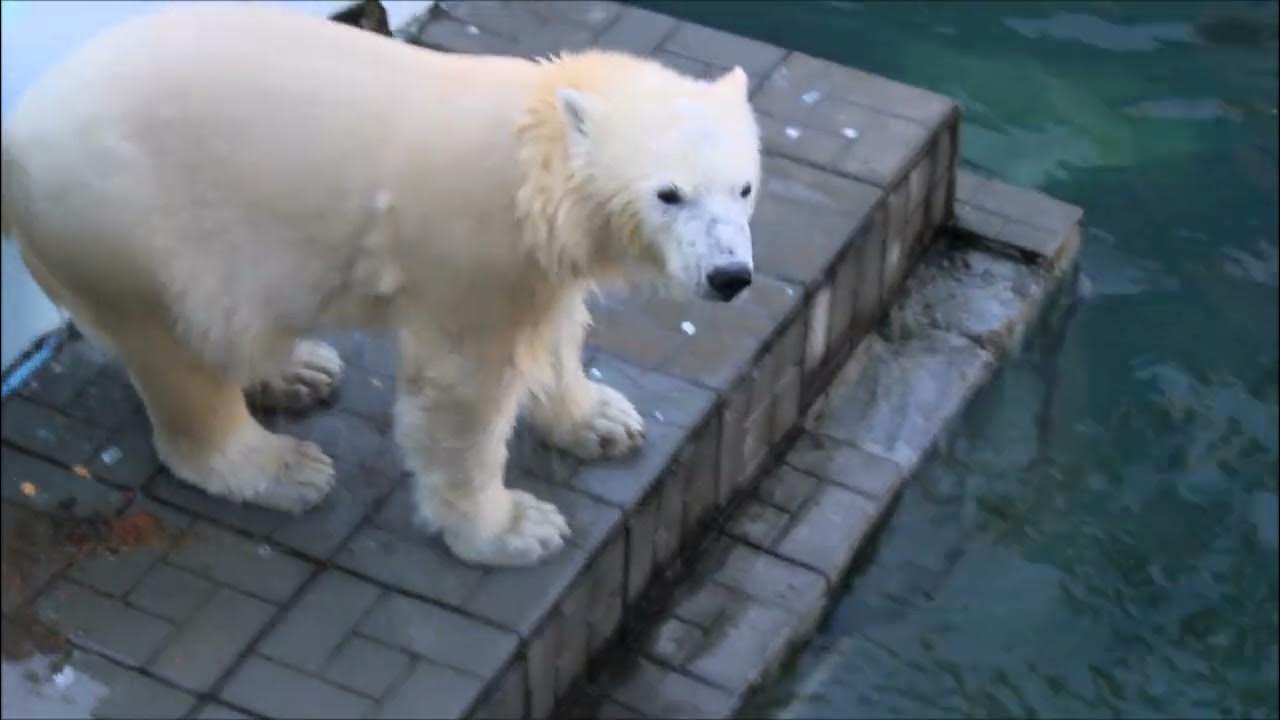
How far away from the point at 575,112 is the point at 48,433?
1290mm

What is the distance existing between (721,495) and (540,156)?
1141 mm

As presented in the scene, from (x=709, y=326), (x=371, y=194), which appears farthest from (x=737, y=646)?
(x=371, y=194)

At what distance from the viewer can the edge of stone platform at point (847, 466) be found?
337 cm

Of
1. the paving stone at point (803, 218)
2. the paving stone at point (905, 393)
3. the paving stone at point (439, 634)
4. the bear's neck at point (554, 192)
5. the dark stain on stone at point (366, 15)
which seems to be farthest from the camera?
the dark stain on stone at point (366, 15)

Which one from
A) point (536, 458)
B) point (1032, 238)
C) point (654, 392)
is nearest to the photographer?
point (536, 458)

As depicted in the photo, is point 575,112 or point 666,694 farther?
point 666,694

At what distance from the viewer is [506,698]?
9.84 ft

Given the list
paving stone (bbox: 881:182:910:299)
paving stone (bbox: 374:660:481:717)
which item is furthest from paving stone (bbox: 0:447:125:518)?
paving stone (bbox: 881:182:910:299)

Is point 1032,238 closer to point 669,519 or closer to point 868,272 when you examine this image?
point 868,272

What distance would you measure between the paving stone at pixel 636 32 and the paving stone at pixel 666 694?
1.54 m

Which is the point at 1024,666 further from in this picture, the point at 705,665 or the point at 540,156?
the point at 540,156

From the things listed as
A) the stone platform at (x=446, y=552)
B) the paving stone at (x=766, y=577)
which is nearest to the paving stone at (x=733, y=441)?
the stone platform at (x=446, y=552)

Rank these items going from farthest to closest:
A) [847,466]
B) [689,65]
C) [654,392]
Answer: [689,65], [847,466], [654,392]

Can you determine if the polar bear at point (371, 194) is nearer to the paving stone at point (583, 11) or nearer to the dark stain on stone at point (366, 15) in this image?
the dark stain on stone at point (366, 15)
